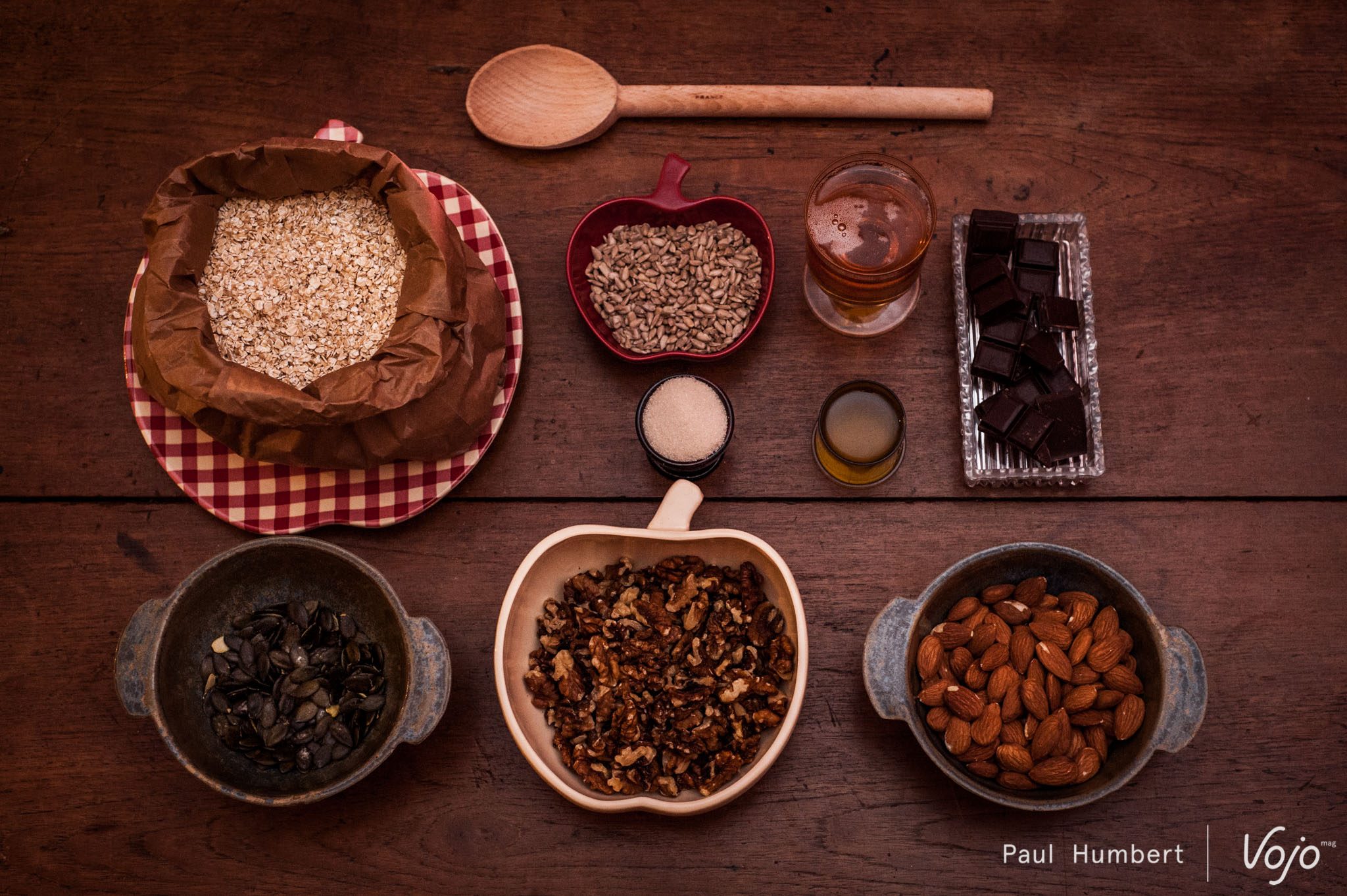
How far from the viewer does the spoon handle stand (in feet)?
4.45

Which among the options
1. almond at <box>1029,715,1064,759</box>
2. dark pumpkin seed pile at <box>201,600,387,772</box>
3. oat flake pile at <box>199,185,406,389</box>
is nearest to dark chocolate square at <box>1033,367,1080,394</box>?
almond at <box>1029,715,1064,759</box>

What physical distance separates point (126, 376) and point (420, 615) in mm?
551

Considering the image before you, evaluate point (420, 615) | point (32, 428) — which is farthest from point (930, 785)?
point (32, 428)

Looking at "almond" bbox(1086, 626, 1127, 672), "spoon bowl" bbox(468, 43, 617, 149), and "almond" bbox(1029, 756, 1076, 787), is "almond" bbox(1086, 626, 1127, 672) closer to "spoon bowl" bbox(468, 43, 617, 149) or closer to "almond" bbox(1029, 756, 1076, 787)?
"almond" bbox(1029, 756, 1076, 787)

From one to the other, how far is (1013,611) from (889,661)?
19 cm

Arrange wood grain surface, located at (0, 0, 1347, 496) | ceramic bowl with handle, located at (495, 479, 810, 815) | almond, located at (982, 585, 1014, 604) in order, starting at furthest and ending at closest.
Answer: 1. wood grain surface, located at (0, 0, 1347, 496)
2. almond, located at (982, 585, 1014, 604)
3. ceramic bowl with handle, located at (495, 479, 810, 815)

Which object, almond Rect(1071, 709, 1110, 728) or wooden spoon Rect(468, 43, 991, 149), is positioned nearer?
almond Rect(1071, 709, 1110, 728)

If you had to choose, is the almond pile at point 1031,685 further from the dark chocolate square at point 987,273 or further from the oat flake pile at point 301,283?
the oat flake pile at point 301,283

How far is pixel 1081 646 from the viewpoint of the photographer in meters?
1.18

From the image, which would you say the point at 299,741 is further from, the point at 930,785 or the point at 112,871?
the point at 930,785

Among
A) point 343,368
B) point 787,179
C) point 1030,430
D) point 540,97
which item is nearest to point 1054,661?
point 1030,430

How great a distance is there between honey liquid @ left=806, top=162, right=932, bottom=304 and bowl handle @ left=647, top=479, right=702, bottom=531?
353 millimetres

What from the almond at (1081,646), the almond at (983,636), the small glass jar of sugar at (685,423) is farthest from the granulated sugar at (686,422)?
the almond at (1081,646)

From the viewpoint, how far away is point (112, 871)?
1261 millimetres
